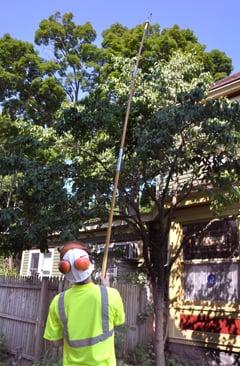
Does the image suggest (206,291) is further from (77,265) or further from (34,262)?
(34,262)

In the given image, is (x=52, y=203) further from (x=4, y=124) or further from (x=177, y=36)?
(x=177, y=36)

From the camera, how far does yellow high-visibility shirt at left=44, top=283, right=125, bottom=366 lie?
3.07 meters

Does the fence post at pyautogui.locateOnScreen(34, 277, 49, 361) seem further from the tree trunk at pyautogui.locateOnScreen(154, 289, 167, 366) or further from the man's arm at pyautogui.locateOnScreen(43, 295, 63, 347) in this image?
the man's arm at pyautogui.locateOnScreen(43, 295, 63, 347)

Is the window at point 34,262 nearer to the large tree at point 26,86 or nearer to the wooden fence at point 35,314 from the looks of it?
the large tree at point 26,86

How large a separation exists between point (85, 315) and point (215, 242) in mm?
7035

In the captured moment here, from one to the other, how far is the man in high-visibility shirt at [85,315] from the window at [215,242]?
6338 millimetres

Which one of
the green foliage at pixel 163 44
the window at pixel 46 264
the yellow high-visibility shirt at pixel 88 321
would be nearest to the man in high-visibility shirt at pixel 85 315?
the yellow high-visibility shirt at pixel 88 321

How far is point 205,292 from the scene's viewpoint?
9672 millimetres

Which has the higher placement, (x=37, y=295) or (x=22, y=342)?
(x=37, y=295)

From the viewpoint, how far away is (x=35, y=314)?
9750 mm

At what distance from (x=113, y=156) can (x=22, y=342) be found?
4385 millimetres

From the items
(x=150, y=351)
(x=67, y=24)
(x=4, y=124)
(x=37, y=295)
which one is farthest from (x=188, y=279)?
(x=67, y=24)

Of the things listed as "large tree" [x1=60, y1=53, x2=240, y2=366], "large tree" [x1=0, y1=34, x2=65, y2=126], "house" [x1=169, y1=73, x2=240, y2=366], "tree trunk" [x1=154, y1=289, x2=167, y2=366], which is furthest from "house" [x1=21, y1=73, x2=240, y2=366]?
"large tree" [x1=0, y1=34, x2=65, y2=126]

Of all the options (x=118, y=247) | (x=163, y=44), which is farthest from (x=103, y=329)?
(x=163, y=44)
